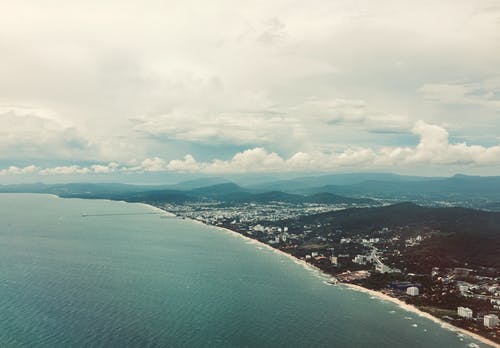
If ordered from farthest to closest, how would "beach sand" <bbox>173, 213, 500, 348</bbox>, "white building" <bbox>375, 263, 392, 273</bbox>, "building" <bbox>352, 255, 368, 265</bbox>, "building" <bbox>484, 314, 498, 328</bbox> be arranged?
"building" <bbox>352, 255, 368, 265</bbox> → "white building" <bbox>375, 263, 392, 273</bbox> → "building" <bbox>484, 314, 498, 328</bbox> → "beach sand" <bbox>173, 213, 500, 348</bbox>

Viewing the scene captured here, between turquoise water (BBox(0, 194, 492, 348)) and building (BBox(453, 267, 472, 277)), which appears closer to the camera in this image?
turquoise water (BBox(0, 194, 492, 348))

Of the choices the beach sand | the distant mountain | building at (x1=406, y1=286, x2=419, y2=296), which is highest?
the distant mountain

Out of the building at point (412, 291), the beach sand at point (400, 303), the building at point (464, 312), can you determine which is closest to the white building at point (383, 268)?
the beach sand at point (400, 303)

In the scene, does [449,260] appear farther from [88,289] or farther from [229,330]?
[88,289]

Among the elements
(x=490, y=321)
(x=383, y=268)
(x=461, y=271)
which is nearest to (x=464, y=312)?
(x=490, y=321)

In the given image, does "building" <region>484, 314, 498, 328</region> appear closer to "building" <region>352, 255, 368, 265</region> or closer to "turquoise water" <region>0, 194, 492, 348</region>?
"turquoise water" <region>0, 194, 492, 348</region>

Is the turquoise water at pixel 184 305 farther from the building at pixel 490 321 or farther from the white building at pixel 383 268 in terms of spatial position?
the white building at pixel 383 268

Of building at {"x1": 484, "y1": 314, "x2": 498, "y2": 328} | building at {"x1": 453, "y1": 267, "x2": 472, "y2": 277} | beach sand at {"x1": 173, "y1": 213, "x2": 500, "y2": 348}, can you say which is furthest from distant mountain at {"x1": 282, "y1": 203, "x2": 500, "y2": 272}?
building at {"x1": 484, "y1": 314, "x2": 498, "y2": 328}
